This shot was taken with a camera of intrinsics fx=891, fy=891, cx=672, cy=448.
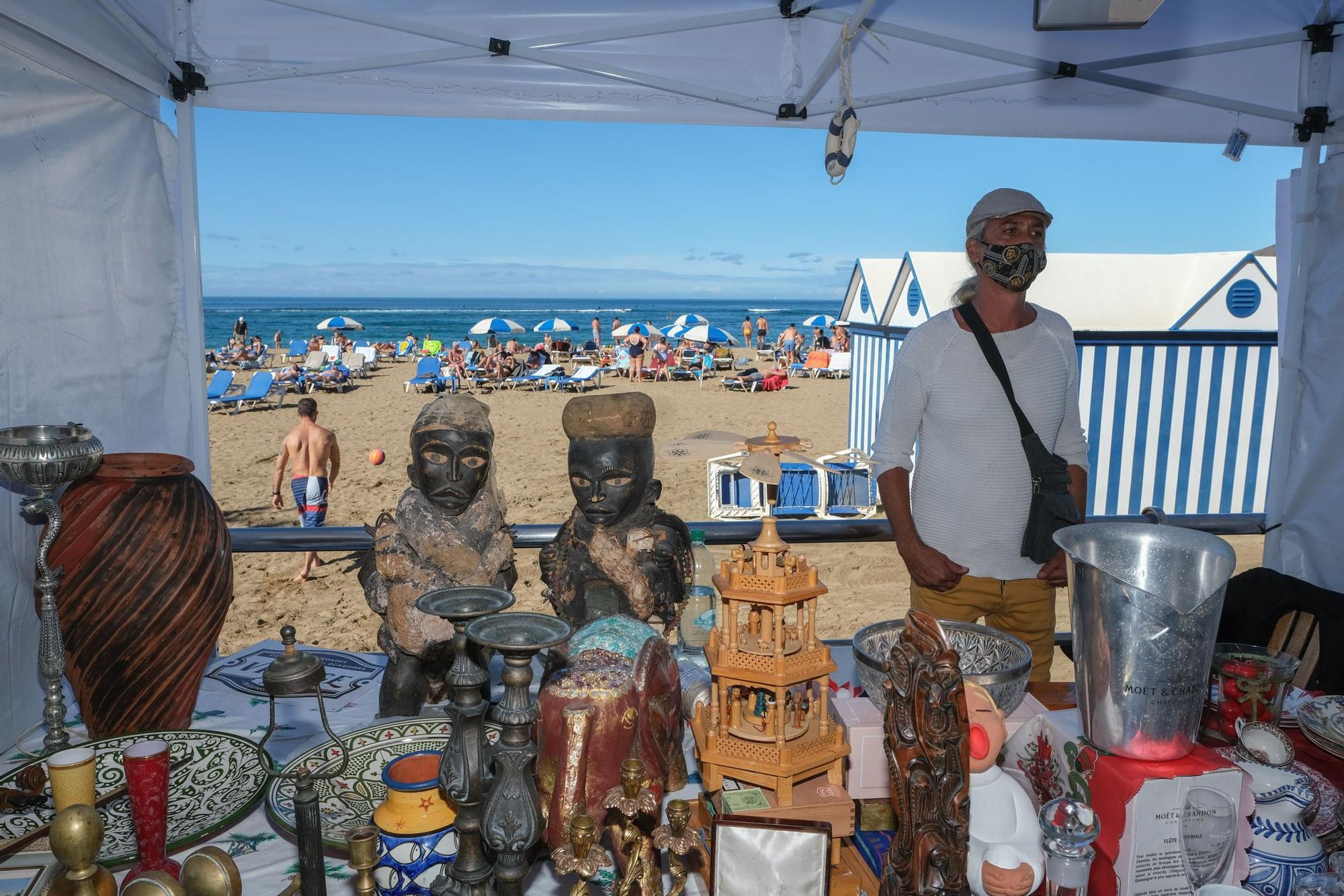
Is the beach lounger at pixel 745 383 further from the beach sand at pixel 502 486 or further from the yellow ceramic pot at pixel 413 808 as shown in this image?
the yellow ceramic pot at pixel 413 808

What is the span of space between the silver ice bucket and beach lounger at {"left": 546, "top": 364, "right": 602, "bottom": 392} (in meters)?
16.6

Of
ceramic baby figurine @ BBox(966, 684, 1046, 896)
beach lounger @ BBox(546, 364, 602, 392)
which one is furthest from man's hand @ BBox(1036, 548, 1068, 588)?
beach lounger @ BBox(546, 364, 602, 392)

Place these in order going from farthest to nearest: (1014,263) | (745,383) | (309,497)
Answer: (745,383), (309,497), (1014,263)

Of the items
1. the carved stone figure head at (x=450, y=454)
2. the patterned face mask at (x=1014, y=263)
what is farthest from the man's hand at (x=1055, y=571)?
the carved stone figure head at (x=450, y=454)

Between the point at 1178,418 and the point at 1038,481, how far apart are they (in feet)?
19.2

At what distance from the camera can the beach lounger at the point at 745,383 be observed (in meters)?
18.3

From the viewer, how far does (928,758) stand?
1135 mm

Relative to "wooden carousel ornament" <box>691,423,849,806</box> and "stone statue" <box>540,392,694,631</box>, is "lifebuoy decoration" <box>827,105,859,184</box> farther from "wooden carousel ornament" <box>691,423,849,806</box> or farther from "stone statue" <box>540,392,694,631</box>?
"wooden carousel ornament" <box>691,423,849,806</box>

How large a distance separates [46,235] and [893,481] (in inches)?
95.9

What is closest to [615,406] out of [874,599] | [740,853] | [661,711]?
[661,711]

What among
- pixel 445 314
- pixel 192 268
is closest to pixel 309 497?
pixel 192 268

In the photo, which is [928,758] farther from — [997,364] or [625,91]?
[625,91]

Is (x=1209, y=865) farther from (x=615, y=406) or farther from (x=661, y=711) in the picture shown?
(x=615, y=406)

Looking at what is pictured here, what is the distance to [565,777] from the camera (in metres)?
1.50
